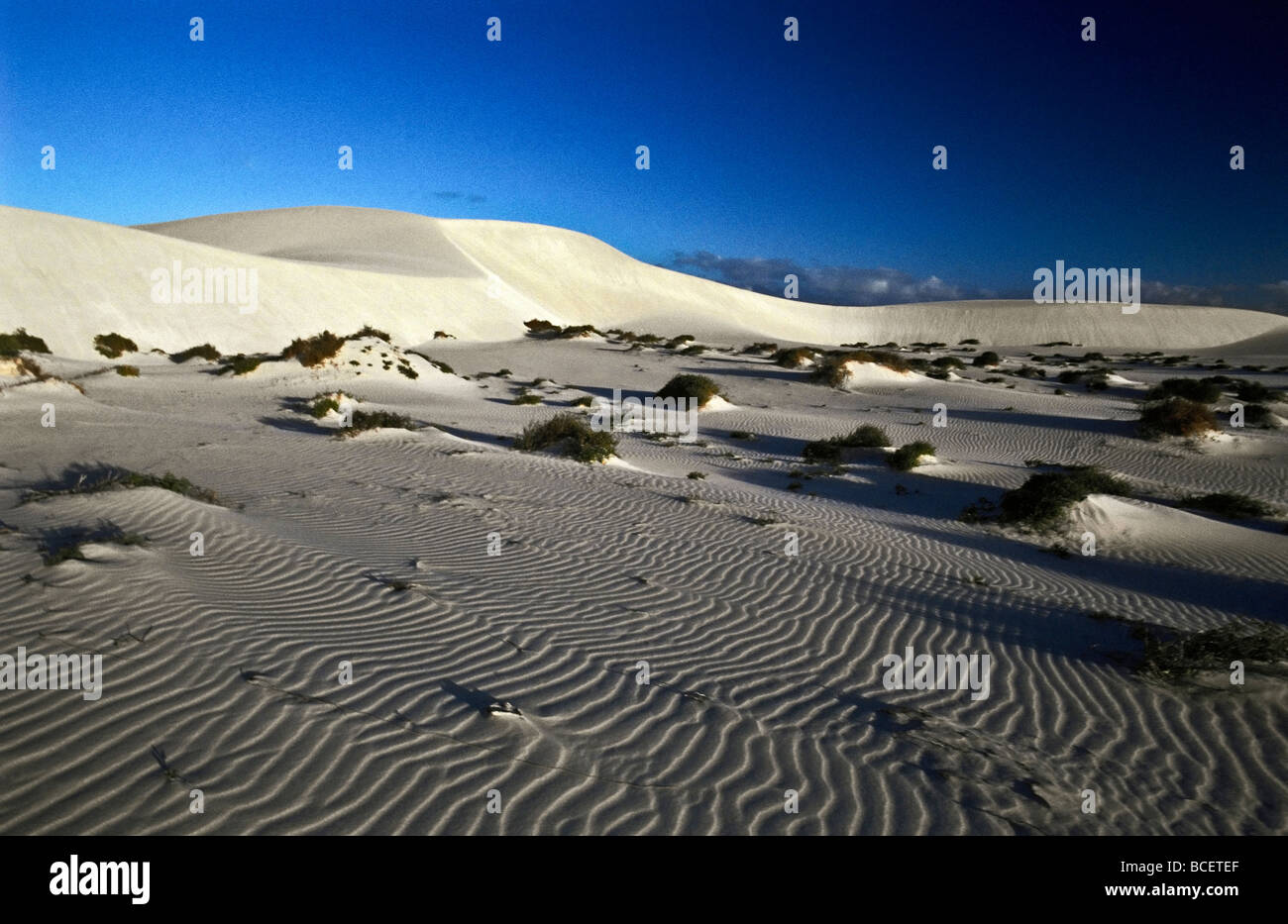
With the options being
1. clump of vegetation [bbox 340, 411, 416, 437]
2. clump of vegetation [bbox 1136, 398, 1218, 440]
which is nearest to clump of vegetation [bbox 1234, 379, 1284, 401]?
clump of vegetation [bbox 1136, 398, 1218, 440]

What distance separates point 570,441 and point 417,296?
114 ft

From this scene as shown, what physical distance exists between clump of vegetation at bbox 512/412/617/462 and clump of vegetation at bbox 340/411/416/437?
2477 millimetres

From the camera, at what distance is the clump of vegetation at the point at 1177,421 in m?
17.4

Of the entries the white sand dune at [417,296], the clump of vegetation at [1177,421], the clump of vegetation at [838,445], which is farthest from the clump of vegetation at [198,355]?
the clump of vegetation at [1177,421]

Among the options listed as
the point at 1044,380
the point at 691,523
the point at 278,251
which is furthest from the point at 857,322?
the point at 691,523

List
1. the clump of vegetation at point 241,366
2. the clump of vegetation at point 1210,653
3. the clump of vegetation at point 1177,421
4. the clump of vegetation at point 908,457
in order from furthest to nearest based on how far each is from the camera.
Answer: the clump of vegetation at point 241,366 → the clump of vegetation at point 1177,421 → the clump of vegetation at point 908,457 → the clump of vegetation at point 1210,653

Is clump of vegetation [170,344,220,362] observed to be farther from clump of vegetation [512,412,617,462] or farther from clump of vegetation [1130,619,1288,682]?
clump of vegetation [1130,619,1288,682]

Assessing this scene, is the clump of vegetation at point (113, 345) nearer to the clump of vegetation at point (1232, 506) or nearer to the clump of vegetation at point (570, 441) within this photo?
the clump of vegetation at point (570, 441)

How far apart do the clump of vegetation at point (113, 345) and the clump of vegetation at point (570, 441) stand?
64.0 ft

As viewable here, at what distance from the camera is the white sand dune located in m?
27.0

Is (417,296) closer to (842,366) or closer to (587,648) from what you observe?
(842,366)

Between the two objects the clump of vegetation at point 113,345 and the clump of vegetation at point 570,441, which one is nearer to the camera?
the clump of vegetation at point 570,441
